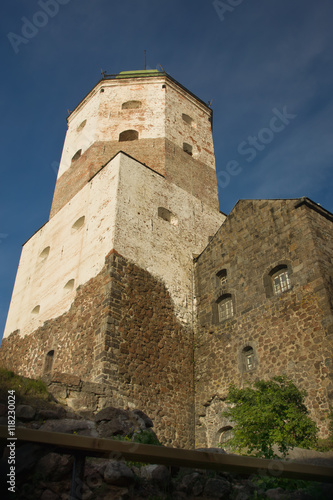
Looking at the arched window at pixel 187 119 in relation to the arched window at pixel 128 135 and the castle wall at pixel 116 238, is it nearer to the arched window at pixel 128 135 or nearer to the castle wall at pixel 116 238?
the arched window at pixel 128 135

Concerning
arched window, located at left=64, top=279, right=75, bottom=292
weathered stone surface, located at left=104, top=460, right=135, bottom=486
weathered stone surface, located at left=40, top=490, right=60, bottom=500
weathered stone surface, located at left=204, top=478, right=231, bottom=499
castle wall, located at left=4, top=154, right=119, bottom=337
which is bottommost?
weathered stone surface, located at left=40, top=490, right=60, bottom=500

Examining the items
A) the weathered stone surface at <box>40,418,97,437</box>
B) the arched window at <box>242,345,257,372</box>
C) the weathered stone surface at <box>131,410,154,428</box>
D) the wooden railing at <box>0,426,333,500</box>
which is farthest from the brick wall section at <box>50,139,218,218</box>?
the wooden railing at <box>0,426,333,500</box>

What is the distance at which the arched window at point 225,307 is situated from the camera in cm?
1579

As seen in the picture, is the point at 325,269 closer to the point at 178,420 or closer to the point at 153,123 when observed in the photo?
the point at 178,420

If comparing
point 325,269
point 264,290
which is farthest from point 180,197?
point 325,269

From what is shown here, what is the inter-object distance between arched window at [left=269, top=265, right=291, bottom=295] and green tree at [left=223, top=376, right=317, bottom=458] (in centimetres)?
361

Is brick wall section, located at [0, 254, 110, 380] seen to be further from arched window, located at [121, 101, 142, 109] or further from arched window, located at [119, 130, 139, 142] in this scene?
arched window, located at [121, 101, 142, 109]

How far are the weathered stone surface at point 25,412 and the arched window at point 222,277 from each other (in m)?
8.91

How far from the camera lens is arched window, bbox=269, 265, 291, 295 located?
13975 mm

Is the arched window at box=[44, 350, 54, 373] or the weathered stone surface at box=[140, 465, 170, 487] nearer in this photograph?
the weathered stone surface at box=[140, 465, 170, 487]

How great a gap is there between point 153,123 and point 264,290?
38.1 ft

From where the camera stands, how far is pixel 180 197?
20094 millimetres

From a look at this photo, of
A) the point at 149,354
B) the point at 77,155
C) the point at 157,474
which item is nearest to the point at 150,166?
the point at 77,155

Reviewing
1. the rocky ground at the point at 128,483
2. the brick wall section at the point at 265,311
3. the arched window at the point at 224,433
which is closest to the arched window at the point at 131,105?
the brick wall section at the point at 265,311
